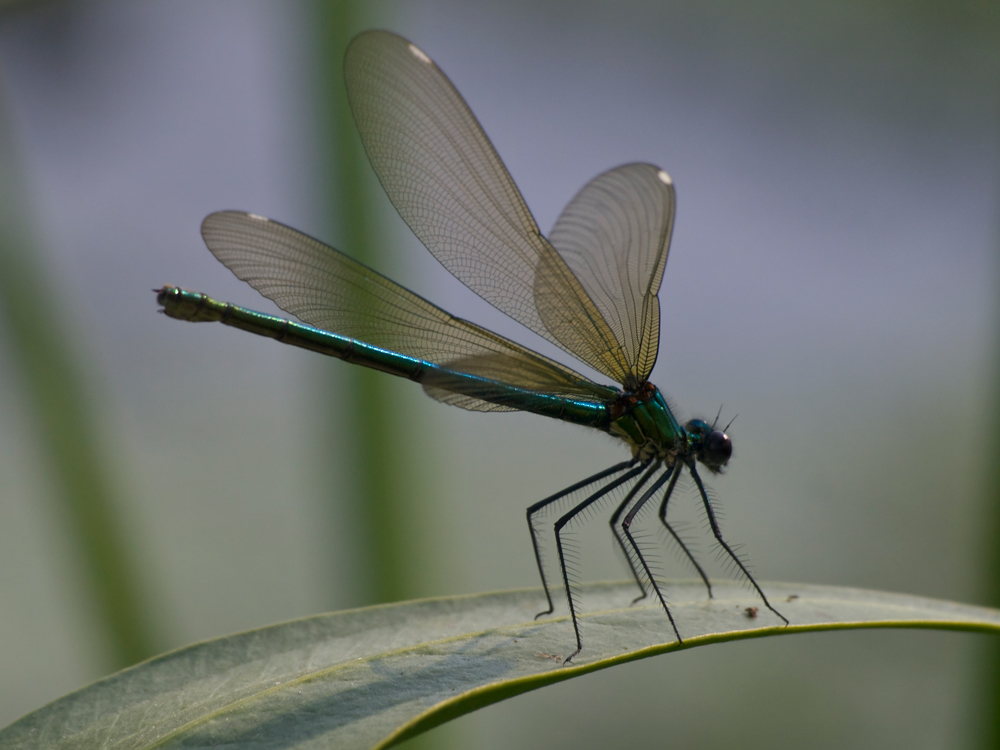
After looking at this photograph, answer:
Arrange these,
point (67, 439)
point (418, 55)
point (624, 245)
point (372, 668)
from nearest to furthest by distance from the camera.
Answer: point (372, 668), point (418, 55), point (624, 245), point (67, 439)

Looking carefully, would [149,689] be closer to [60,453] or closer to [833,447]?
[60,453]

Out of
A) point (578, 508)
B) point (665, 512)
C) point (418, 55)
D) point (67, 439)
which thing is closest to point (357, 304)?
point (418, 55)

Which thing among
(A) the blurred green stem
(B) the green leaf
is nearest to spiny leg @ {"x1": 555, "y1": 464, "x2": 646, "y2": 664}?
(B) the green leaf

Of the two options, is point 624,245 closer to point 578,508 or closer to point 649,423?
point 649,423

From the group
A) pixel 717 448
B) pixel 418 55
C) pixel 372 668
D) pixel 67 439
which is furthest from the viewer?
pixel 67 439

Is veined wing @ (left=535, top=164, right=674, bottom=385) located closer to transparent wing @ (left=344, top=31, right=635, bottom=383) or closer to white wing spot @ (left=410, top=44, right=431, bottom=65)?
transparent wing @ (left=344, top=31, right=635, bottom=383)

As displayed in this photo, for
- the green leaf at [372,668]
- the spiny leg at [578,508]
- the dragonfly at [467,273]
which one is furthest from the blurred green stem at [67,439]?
the spiny leg at [578,508]

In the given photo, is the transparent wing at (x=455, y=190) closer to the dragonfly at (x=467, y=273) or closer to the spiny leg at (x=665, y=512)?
the dragonfly at (x=467, y=273)
